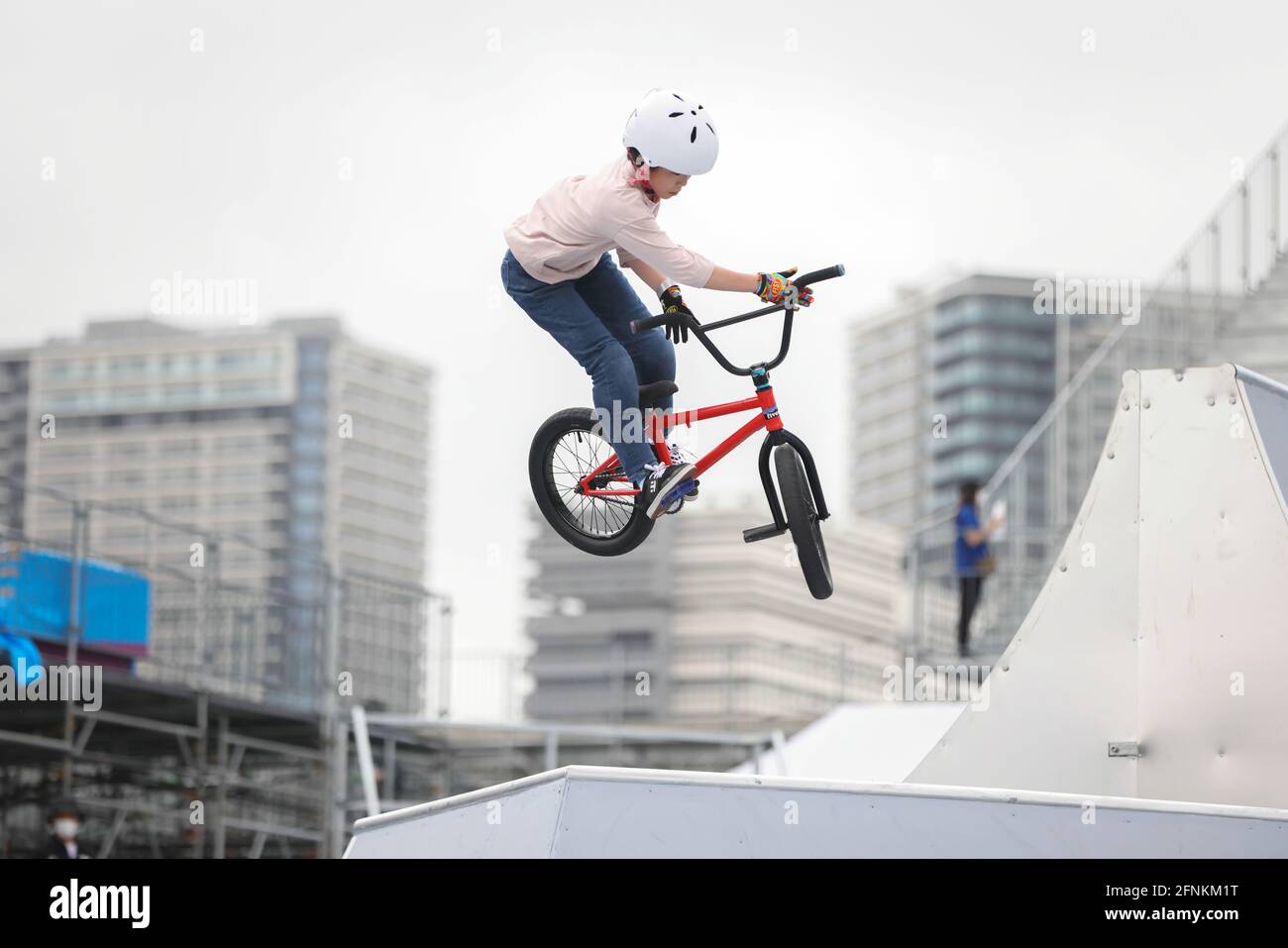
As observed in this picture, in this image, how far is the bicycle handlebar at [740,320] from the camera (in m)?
7.91

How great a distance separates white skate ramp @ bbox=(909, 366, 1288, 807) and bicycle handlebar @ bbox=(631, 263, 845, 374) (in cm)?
207

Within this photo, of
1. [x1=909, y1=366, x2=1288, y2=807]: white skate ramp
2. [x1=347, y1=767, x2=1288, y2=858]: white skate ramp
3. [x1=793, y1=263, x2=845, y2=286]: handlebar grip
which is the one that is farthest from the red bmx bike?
[x1=909, y1=366, x2=1288, y2=807]: white skate ramp

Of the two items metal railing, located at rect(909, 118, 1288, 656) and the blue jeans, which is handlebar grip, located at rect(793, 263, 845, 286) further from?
metal railing, located at rect(909, 118, 1288, 656)

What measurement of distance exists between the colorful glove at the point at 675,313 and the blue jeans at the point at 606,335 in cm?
18

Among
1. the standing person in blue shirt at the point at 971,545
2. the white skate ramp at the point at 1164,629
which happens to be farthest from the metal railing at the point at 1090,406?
the white skate ramp at the point at 1164,629

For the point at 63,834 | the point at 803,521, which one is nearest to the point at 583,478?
the point at 803,521

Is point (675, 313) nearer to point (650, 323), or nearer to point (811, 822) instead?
point (650, 323)

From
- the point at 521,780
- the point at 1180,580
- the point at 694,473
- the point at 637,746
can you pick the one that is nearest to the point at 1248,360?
the point at 637,746

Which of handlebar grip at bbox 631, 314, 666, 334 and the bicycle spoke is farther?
the bicycle spoke

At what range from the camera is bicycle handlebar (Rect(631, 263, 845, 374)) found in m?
7.91

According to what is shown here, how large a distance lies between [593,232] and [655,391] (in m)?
0.76

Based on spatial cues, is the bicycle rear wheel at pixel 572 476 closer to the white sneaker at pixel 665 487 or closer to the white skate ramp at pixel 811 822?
the white sneaker at pixel 665 487

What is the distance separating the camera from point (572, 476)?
8.87 meters
